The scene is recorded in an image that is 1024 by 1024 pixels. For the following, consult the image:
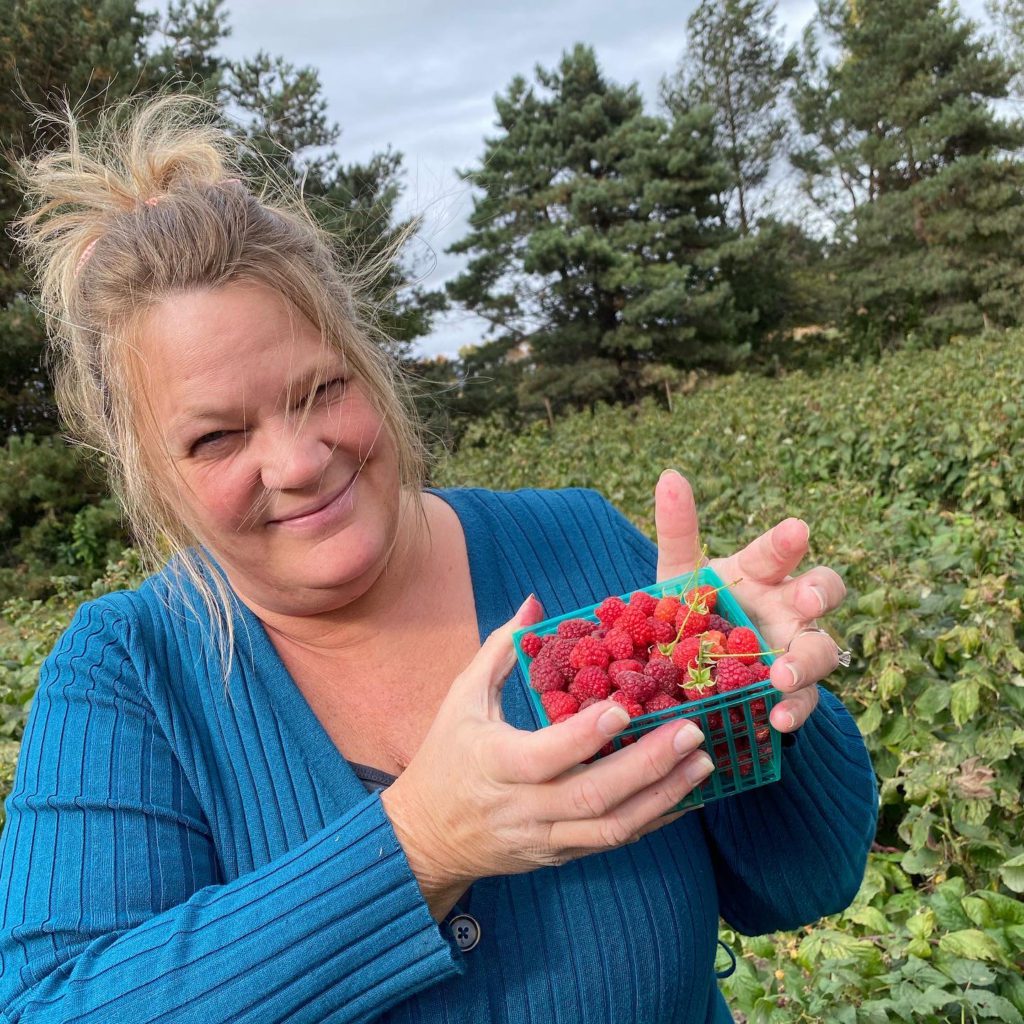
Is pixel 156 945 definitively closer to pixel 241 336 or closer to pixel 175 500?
pixel 175 500

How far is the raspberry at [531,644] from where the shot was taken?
3.56ft

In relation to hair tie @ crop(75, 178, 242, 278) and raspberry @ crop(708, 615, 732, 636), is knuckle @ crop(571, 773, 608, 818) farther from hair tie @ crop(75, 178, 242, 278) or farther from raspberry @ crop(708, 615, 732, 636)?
hair tie @ crop(75, 178, 242, 278)

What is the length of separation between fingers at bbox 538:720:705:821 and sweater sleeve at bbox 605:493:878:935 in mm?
359

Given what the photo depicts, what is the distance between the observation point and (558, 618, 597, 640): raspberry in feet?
3.67

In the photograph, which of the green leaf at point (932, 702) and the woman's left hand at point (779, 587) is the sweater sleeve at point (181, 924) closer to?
the woman's left hand at point (779, 587)

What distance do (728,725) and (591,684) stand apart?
169 millimetres

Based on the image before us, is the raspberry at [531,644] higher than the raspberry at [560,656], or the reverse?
the raspberry at [531,644]

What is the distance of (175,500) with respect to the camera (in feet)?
4.03

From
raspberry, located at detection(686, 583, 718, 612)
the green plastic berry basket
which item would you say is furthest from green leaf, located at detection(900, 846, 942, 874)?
raspberry, located at detection(686, 583, 718, 612)

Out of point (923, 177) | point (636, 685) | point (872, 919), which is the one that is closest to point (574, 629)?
point (636, 685)

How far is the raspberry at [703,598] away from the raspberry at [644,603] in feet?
0.15

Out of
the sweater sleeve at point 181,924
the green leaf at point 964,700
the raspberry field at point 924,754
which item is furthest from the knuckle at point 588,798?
the green leaf at point 964,700

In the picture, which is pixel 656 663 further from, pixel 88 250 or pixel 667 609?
pixel 88 250

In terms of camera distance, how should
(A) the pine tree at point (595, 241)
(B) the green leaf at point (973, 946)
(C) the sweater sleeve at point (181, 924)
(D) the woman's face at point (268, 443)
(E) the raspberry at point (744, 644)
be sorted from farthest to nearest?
(A) the pine tree at point (595, 241)
(B) the green leaf at point (973, 946)
(D) the woman's face at point (268, 443)
(E) the raspberry at point (744, 644)
(C) the sweater sleeve at point (181, 924)
